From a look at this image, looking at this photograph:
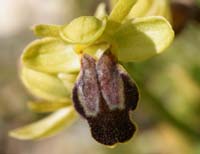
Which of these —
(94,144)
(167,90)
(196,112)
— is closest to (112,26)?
(196,112)

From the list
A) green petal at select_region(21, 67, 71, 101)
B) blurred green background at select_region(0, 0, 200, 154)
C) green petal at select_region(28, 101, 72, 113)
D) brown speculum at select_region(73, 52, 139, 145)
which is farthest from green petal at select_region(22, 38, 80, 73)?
blurred green background at select_region(0, 0, 200, 154)

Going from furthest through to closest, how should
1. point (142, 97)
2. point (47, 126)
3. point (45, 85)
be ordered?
point (142, 97) < point (47, 126) < point (45, 85)

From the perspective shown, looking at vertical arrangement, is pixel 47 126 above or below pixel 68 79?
below

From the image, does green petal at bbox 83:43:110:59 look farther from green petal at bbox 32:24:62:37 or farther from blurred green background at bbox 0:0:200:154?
blurred green background at bbox 0:0:200:154

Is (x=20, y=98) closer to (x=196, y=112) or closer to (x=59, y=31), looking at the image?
(x=196, y=112)

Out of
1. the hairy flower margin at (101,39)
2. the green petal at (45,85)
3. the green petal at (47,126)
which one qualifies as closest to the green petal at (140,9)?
the hairy flower margin at (101,39)

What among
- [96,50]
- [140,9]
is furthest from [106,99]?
[140,9]

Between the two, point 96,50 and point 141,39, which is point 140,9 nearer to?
point 141,39
